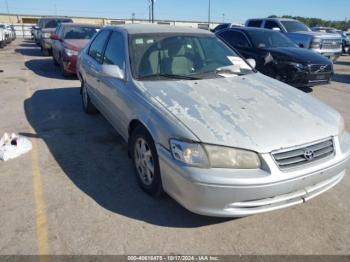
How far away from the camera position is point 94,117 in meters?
6.05

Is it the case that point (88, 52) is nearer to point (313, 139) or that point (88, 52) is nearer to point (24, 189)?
point (24, 189)

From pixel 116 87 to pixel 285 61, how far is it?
18.0 feet

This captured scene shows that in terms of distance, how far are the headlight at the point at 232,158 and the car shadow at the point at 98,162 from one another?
28.5 inches

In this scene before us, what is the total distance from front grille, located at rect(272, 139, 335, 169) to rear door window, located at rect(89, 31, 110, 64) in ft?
10.2

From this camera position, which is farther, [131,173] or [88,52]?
[88,52]

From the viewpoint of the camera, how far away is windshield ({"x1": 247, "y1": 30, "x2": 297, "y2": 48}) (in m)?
9.01

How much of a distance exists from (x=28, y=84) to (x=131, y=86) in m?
6.44

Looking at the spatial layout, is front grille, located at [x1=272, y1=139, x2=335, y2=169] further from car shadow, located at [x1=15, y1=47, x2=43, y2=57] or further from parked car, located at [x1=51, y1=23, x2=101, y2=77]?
car shadow, located at [x1=15, y1=47, x2=43, y2=57]

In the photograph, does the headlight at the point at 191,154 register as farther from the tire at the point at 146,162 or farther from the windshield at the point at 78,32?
the windshield at the point at 78,32

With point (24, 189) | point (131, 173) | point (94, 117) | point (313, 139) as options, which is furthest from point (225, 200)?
point (94, 117)

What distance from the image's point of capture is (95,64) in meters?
4.96

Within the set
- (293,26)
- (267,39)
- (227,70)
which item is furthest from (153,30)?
(293,26)

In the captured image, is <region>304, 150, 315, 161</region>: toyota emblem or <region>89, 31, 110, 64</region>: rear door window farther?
<region>89, 31, 110, 64</region>: rear door window

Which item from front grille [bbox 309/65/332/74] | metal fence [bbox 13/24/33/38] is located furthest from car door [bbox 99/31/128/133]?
metal fence [bbox 13/24/33/38]
